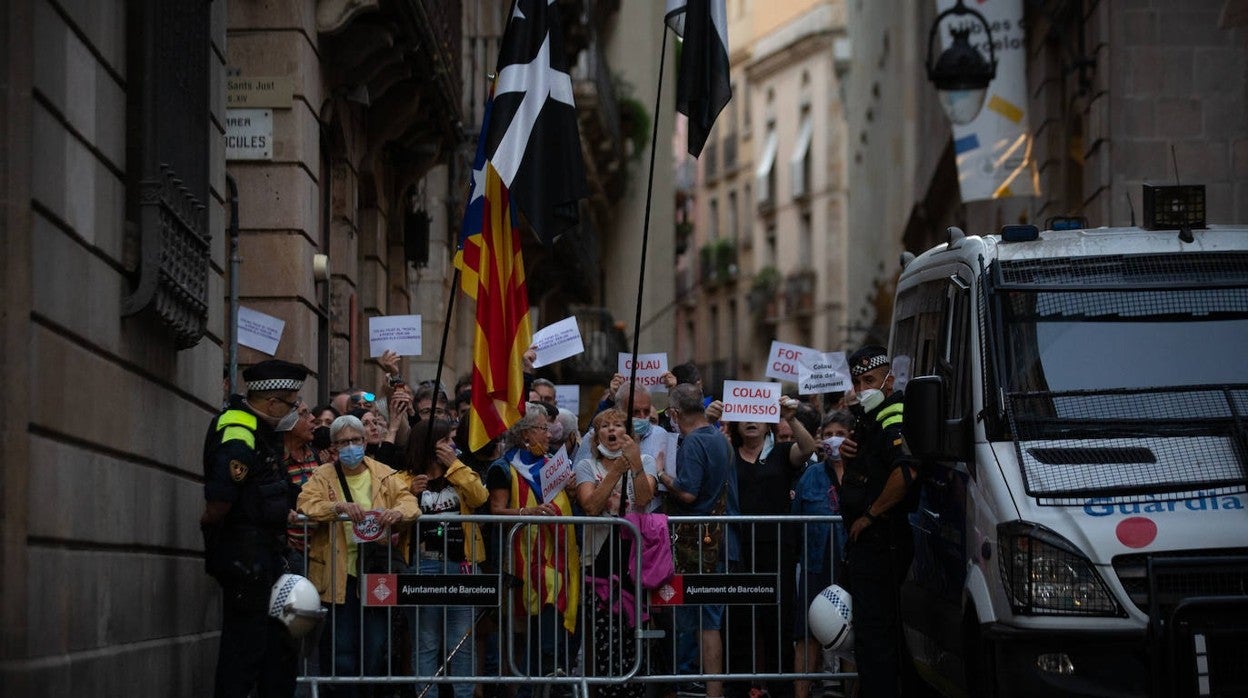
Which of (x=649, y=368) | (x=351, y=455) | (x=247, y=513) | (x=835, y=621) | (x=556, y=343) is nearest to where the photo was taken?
(x=247, y=513)

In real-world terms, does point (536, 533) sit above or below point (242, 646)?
above

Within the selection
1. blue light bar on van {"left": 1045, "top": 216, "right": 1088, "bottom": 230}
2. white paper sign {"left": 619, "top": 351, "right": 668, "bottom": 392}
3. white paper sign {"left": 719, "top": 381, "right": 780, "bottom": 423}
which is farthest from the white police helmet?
white paper sign {"left": 619, "top": 351, "right": 668, "bottom": 392}

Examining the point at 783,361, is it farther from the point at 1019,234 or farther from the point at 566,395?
the point at 1019,234

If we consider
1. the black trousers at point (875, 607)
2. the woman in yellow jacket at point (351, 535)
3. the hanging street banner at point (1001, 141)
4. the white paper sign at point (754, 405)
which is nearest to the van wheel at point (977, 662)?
the black trousers at point (875, 607)

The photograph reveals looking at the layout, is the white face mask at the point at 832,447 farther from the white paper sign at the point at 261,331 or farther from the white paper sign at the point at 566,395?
the white paper sign at the point at 261,331

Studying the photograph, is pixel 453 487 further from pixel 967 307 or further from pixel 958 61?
pixel 958 61

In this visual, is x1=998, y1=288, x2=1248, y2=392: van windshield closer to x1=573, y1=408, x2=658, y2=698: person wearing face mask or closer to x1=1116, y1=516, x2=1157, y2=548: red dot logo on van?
x1=1116, y1=516, x2=1157, y2=548: red dot logo on van

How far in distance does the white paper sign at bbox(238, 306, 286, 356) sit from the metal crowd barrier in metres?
2.58

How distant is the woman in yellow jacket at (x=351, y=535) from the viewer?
37.6ft

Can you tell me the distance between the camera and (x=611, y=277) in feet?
146

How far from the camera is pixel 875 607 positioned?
11.0m

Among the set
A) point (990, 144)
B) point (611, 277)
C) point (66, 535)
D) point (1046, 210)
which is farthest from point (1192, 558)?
point (611, 277)

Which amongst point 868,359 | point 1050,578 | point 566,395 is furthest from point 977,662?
point 566,395

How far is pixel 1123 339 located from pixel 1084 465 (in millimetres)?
957
